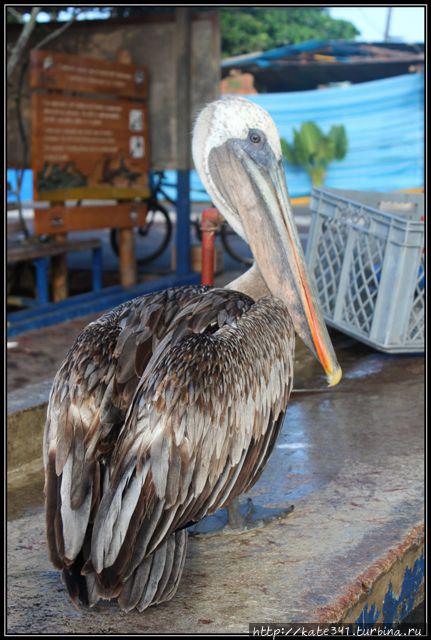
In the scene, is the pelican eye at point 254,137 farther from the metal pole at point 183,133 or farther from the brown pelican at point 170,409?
the metal pole at point 183,133

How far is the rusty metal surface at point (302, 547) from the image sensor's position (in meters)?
2.42

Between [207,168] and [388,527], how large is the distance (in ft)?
4.70

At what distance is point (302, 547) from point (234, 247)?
7.11m

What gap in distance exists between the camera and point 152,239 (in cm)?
1108

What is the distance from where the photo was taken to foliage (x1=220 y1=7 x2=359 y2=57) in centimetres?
2022

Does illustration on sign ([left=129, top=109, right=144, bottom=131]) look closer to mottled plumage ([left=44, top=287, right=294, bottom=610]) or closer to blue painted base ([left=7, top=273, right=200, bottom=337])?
blue painted base ([left=7, top=273, right=200, bottom=337])

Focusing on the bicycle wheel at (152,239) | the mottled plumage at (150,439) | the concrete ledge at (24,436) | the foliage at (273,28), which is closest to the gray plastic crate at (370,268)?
the concrete ledge at (24,436)

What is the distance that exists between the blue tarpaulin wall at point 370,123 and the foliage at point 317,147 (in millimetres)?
138

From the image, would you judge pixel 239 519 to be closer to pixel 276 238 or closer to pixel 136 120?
pixel 276 238

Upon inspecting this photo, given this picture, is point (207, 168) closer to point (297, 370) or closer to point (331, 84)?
point (297, 370)

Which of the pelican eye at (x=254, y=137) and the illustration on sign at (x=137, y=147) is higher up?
the illustration on sign at (x=137, y=147)

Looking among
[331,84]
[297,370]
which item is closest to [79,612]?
[297,370]

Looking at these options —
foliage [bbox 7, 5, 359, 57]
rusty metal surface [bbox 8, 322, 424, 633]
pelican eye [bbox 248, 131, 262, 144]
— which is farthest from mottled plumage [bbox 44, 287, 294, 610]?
foliage [bbox 7, 5, 359, 57]

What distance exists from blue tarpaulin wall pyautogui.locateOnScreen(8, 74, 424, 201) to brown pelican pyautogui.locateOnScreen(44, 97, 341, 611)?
14545 millimetres
